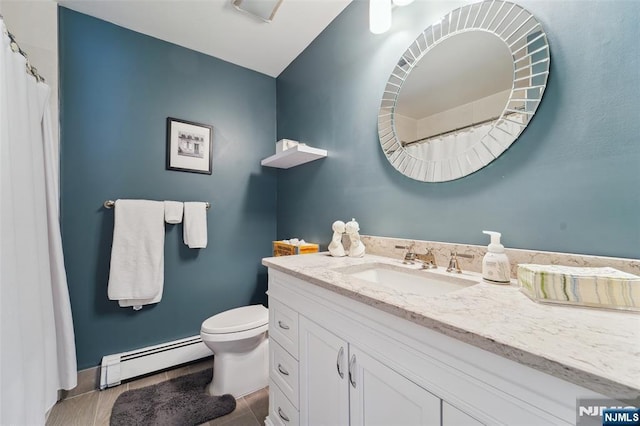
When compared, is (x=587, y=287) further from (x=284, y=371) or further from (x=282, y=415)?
(x=282, y=415)

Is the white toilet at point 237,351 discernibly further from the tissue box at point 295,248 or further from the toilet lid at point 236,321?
the tissue box at point 295,248

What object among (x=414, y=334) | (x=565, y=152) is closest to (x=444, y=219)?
(x=565, y=152)

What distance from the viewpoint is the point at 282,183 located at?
220 centimetres

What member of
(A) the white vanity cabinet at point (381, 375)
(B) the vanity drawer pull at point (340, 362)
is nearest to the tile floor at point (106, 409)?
(A) the white vanity cabinet at point (381, 375)

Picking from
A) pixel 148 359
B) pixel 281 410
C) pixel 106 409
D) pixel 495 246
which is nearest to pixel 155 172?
pixel 148 359

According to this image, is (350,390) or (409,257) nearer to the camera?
(350,390)

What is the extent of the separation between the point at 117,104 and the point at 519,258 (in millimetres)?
2405

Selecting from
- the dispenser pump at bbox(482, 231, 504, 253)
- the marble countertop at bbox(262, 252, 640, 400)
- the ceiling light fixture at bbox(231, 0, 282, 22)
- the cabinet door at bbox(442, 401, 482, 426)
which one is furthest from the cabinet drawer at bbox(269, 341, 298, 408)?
the ceiling light fixture at bbox(231, 0, 282, 22)

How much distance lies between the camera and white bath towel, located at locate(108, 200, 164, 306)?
1564 millimetres

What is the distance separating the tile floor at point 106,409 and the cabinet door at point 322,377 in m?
0.57

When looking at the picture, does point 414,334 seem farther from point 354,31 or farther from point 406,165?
point 354,31

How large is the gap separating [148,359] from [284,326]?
127cm

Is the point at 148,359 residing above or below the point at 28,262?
below

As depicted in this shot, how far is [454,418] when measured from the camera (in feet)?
1.59
